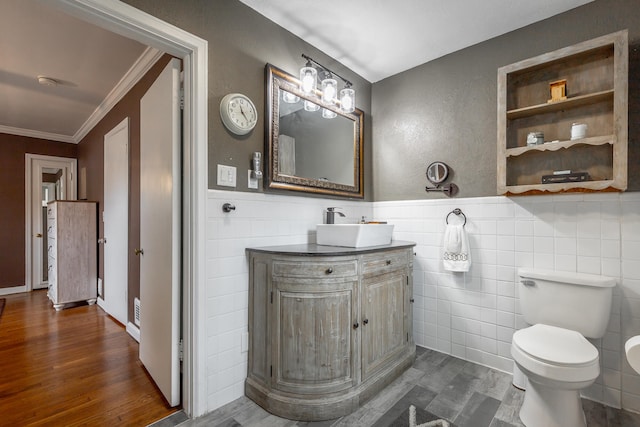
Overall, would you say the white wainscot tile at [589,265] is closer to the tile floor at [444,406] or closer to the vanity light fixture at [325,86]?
the tile floor at [444,406]

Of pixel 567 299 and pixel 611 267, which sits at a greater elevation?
pixel 611 267

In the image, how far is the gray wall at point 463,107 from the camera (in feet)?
5.77

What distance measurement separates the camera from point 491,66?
86.4 inches

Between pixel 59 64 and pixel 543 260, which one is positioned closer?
pixel 543 260

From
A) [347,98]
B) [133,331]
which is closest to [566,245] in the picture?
[347,98]

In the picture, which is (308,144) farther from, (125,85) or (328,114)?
(125,85)

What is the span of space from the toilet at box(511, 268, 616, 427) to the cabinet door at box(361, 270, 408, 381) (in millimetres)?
699

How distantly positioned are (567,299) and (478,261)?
0.58m

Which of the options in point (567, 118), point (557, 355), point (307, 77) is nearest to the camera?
point (557, 355)

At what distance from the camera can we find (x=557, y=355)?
1.41 metres

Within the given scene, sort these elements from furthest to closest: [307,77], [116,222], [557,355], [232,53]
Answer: [116,222] < [307,77] < [232,53] < [557,355]

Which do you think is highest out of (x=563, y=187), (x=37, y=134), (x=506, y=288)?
(x=37, y=134)

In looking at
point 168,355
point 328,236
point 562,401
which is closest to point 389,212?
point 328,236

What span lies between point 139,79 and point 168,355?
8.09 ft
